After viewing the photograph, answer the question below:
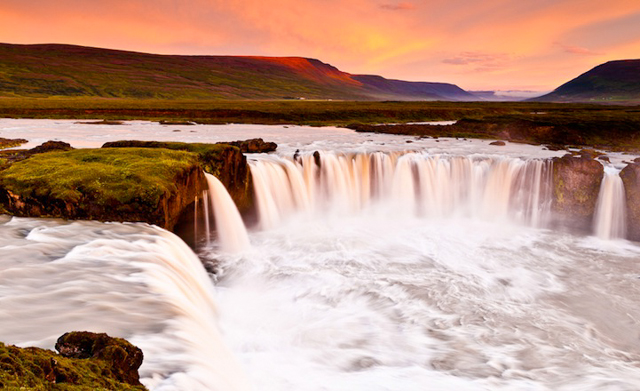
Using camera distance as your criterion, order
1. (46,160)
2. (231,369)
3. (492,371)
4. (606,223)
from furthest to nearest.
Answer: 1. (606,223)
2. (46,160)
3. (492,371)
4. (231,369)

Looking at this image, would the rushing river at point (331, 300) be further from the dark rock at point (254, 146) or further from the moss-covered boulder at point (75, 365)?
the dark rock at point (254, 146)

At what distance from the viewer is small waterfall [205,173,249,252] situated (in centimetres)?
1384

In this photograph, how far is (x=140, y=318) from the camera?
6180 millimetres

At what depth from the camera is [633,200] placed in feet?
57.6

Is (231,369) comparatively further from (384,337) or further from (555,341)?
(555,341)

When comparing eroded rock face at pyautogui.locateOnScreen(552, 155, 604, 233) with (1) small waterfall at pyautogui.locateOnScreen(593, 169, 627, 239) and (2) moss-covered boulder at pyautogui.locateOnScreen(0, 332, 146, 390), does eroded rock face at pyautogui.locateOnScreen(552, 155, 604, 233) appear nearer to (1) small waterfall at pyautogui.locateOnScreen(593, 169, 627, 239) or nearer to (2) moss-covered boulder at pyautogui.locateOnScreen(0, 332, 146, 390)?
(1) small waterfall at pyautogui.locateOnScreen(593, 169, 627, 239)

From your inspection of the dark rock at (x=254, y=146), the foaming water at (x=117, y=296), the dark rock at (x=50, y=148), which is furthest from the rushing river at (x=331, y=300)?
the dark rock at (x=50, y=148)

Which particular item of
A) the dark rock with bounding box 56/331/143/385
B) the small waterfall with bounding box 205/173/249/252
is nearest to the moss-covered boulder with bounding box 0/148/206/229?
the small waterfall with bounding box 205/173/249/252

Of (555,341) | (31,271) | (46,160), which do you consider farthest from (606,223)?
(46,160)

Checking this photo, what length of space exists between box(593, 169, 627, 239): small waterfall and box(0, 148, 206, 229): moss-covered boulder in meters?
17.5

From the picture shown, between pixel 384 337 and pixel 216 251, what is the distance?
665 centimetres

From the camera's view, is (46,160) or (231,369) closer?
(231,369)

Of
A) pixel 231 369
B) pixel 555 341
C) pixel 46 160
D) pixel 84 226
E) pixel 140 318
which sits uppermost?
pixel 46 160

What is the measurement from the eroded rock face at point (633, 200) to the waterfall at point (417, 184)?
3.04m
